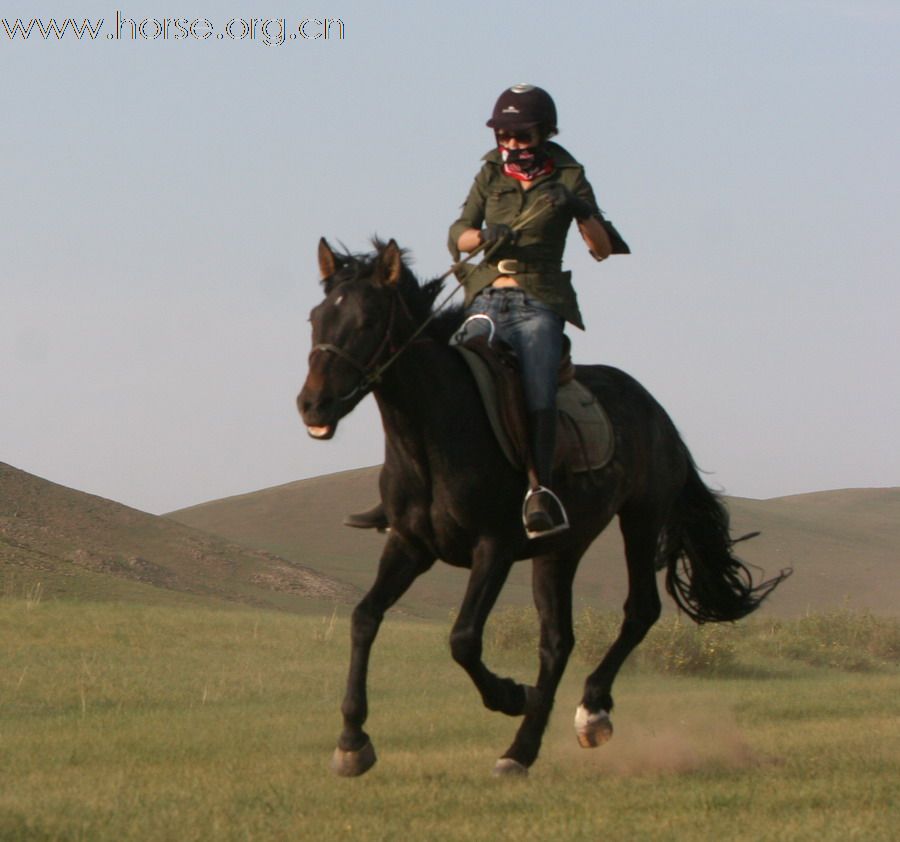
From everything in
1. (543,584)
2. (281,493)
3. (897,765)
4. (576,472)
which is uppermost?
(281,493)

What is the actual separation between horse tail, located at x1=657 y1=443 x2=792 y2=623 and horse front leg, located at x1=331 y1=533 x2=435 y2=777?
3.19 m

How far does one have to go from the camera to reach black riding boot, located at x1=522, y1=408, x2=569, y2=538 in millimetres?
8242

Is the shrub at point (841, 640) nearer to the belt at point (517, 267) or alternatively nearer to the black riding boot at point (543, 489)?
the belt at point (517, 267)

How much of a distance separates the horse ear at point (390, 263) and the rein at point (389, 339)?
12 centimetres

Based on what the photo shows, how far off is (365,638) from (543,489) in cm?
123

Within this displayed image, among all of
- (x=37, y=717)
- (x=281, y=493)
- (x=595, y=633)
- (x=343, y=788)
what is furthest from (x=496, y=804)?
(x=281, y=493)

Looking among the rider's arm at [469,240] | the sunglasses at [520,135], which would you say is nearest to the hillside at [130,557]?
the rider's arm at [469,240]

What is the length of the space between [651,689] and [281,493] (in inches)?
2711

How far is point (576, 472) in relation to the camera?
30.2 feet

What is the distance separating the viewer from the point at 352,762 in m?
8.35

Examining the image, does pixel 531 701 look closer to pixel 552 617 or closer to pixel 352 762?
pixel 552 617

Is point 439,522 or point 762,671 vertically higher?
point 439,522

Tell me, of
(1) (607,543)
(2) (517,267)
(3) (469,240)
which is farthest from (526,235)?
(1) (607,543)

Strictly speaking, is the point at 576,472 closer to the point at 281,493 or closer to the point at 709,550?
the point at 709,550
